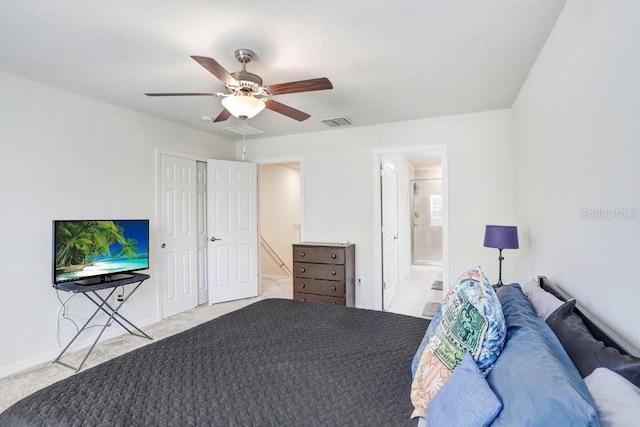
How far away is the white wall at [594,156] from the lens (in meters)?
1.14

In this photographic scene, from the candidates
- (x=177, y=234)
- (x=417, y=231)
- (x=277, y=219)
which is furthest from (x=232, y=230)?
(x=417, y=231)

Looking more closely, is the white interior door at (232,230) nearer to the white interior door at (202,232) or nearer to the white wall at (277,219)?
the white interior door at (202,232)

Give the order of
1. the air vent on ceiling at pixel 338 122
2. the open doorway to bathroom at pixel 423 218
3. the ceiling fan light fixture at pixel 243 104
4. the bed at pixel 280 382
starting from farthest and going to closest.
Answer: the open doorway to bathroom at pixel 423 218, the air vent on ceiling at pixel 338 122, the ceiling fan light fixture at pixel 243 104, the bed at pixel 280 382

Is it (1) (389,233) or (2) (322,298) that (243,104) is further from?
(1) (389,233)

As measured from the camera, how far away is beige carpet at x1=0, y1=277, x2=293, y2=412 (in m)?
2.46

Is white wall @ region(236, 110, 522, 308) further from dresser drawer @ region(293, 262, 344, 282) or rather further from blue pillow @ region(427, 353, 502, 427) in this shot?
blue pillow @ region(427, 353, 502, 427)

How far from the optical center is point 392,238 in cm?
496

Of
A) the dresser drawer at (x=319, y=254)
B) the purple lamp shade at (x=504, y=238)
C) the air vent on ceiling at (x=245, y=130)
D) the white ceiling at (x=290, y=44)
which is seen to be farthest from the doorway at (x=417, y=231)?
the air vent on ceiling at (x=245, y=130)

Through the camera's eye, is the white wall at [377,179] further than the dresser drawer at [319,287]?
No

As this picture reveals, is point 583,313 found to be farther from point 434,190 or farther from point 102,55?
point 434,190

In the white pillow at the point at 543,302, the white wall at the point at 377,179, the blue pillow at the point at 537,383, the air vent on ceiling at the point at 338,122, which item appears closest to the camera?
the blue pillow at the point at 537,383

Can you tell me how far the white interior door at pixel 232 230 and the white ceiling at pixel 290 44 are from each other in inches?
60.1

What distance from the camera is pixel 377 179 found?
169 inches

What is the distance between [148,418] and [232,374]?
0.38m
